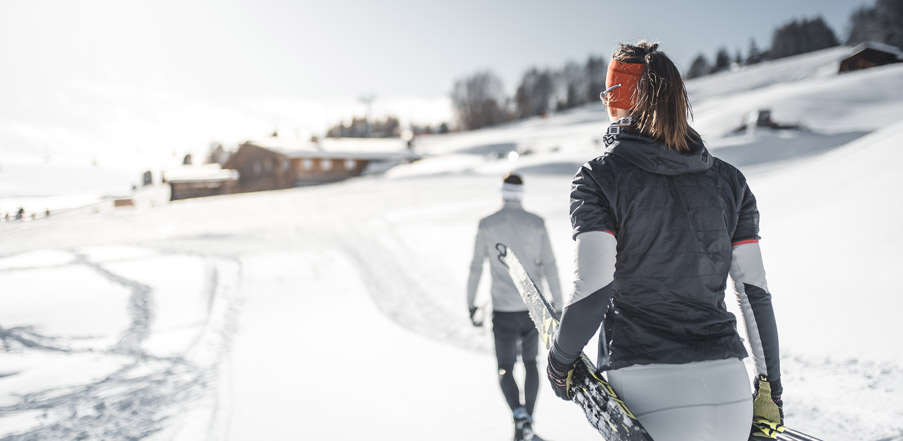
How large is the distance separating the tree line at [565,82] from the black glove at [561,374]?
3141 inches

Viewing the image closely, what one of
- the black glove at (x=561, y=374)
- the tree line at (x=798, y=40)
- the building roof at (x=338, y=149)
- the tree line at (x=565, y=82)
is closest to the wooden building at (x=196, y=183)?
the building roof at (x=338, y=149)

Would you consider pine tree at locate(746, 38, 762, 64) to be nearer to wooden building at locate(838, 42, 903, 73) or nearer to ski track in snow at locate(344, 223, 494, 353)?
wooden building at locate(838, 42, 903, 73)

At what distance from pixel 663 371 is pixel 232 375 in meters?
4.95

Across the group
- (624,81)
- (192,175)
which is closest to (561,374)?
(624,81)

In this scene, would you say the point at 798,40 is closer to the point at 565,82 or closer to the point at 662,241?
the point at 565,82

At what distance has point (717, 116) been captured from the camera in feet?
113

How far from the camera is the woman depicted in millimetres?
1525

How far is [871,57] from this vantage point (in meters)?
45.2

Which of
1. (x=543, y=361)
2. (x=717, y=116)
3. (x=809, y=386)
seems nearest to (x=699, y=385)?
(x=809, y=386)

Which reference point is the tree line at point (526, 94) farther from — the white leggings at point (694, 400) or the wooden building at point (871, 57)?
the white leggings at point (694, 400)

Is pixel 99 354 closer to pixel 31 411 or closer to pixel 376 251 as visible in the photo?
pixel 31 411

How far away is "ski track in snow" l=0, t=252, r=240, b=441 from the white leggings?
417 centimetres

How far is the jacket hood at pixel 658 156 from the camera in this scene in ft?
5.08

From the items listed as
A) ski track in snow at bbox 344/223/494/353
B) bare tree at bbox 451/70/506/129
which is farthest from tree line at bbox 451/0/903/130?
ski track in snow at bbox 344/223/494/353
